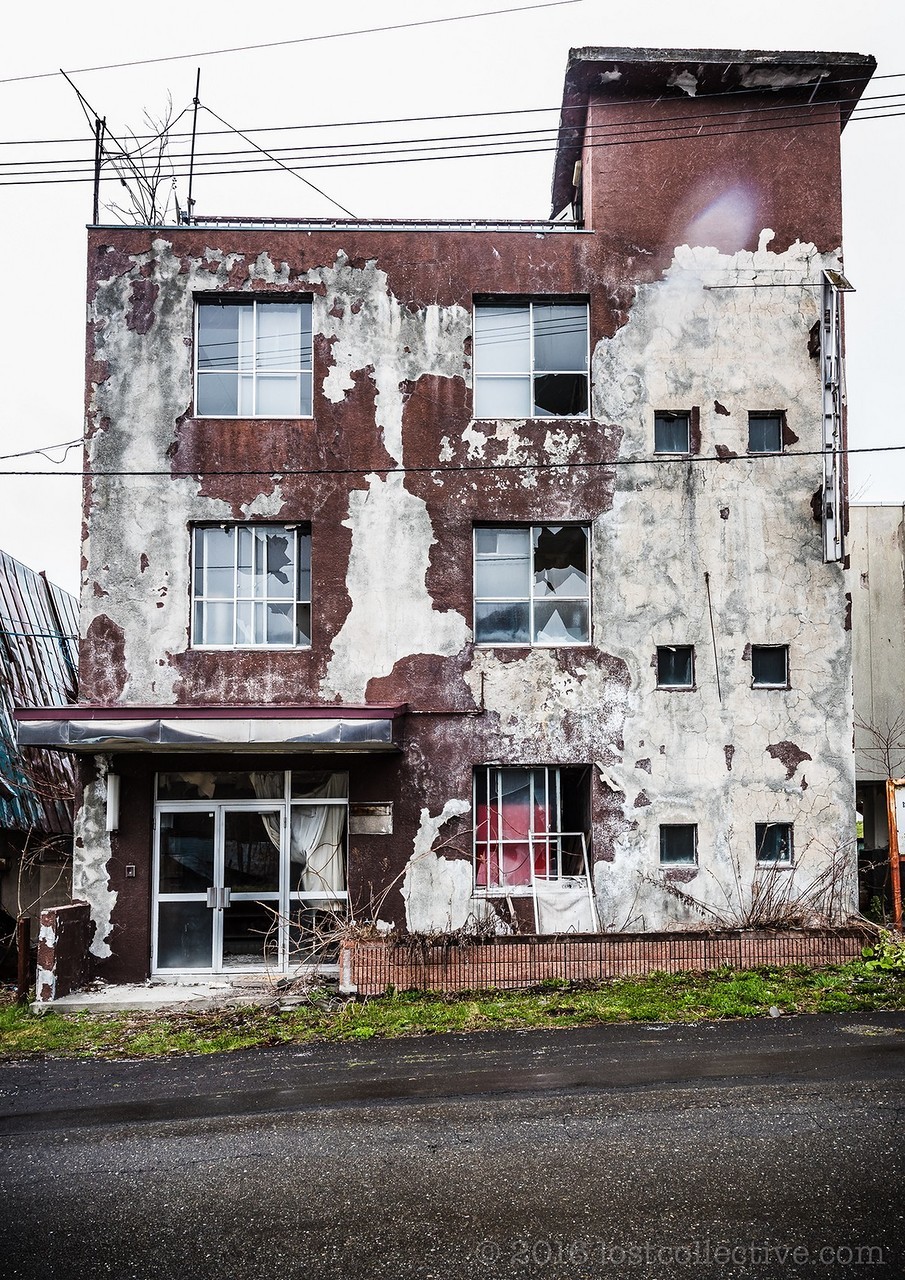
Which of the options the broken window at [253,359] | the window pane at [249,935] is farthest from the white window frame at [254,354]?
the window pane at [249,935]

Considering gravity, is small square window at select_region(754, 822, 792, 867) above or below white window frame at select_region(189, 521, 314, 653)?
below

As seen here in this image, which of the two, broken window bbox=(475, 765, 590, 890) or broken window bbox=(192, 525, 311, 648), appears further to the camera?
broken window bbox=(192, 525, 311, 648)

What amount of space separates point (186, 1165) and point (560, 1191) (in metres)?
2.53

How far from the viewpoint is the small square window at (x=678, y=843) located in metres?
15.0

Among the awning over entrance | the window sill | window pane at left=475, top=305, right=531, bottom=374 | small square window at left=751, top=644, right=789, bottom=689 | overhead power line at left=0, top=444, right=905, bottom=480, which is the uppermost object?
window pane at left=475, top=305, right=531, bottom=374

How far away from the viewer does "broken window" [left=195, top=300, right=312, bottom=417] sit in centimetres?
1555

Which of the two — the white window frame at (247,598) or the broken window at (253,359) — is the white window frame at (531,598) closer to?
the white window frame at (247,598)

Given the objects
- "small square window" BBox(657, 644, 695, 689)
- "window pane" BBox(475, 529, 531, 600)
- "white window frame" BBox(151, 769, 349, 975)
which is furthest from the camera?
"window pane" BBox(475, 529, 531, 600)

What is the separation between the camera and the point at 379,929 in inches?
561

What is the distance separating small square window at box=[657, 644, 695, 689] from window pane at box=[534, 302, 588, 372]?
4.36 meters

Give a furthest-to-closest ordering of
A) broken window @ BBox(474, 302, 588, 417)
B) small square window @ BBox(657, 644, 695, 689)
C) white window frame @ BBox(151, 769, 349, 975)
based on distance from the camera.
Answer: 1. broken window @ BBox(474, 302, 588, 417)
2. small square window @ BBox(657, 644, 695, 689)
3. white window frame @ BBox(151, 769, 349, 975)

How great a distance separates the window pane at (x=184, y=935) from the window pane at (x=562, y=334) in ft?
30.9

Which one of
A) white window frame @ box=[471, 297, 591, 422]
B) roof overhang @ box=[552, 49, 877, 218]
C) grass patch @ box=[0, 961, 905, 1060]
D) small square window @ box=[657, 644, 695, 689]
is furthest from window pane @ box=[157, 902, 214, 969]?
roof overhang @ box=[552, 49, 877, 218]

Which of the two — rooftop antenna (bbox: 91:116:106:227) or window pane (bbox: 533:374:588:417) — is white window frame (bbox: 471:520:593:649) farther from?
rooftop antenna (bbox: 91:116:106:227)
